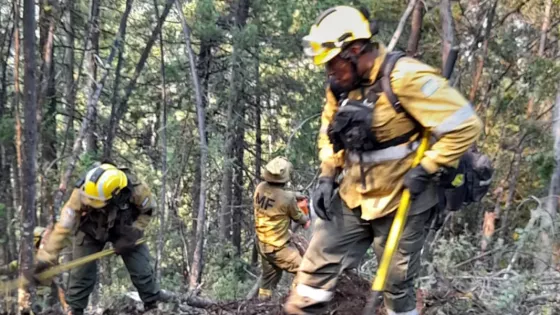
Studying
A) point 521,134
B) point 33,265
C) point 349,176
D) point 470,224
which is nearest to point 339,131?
point 349,176

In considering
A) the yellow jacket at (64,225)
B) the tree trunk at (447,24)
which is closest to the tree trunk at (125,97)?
the yellow jacket at (64,225)

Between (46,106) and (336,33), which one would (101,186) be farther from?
(46,106)

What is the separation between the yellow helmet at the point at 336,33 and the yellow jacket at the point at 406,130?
0.22 meters

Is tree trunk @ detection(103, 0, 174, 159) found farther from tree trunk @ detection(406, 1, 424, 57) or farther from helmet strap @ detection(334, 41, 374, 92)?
helmet strap @ detection(334, 41, 374, 92)

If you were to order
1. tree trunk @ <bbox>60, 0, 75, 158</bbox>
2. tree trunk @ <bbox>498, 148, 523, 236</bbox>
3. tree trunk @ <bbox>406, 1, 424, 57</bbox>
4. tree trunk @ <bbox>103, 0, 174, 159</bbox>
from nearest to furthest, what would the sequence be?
tree trunk @ <bbox>406, 1, 424, 57</bbox> < tree trunk @ <bbox>60, 0, 75, 158</bbox> < tree trunk @ <bbox>103, 0, 174, 159</bbox> < tree trunk @ <bbox>498, 148, 523, 236</bbox>

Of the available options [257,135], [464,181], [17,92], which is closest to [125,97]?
[257,135]

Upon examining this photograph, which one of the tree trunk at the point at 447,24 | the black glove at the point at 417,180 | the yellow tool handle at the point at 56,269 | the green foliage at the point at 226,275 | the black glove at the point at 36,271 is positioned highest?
the tree trunk at the point at 447,24

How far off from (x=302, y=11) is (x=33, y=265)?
27.7 feet

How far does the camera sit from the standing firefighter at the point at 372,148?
3.39 meters

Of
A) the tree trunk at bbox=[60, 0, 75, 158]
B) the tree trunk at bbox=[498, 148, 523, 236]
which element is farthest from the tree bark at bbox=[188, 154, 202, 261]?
the tree trunk at bbox=[498, 148, 523, 236]

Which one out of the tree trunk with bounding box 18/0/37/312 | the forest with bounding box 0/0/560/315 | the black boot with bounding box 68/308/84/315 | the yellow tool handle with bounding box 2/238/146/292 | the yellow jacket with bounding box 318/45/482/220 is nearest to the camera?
the yellow jacket with bounding box 318/45/482/220

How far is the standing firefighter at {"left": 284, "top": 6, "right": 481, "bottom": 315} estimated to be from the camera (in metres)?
3.39

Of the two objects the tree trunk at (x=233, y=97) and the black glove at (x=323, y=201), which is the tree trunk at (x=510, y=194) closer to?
the tree trunk at (x=233, y=97)

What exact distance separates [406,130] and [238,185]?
985 cm
